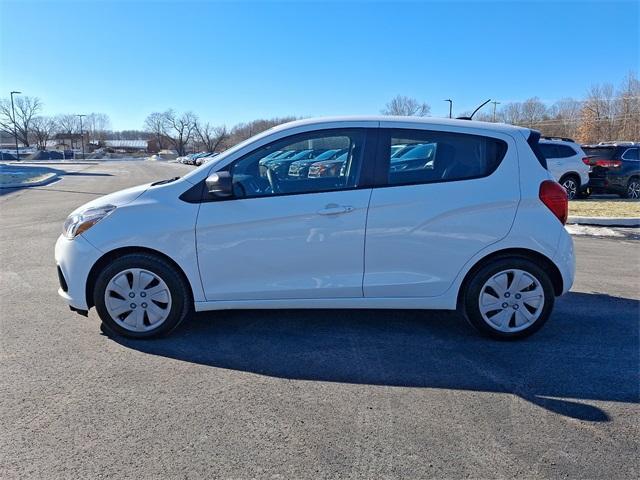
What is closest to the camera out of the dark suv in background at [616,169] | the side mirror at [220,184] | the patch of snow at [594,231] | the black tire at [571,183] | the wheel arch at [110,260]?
the side mirror at [220,184]

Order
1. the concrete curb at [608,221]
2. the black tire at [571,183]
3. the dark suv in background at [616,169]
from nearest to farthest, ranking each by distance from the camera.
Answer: the concrete curb at [608,221], the black tire at [571,183], the dark suv in background at [616,169]

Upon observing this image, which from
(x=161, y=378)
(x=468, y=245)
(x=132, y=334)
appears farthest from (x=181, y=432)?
(x=468, y=245)

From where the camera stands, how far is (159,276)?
375 cm

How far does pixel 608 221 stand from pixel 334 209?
29.3 ft

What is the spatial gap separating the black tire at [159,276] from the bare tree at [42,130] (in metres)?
124

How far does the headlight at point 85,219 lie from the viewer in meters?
3.76

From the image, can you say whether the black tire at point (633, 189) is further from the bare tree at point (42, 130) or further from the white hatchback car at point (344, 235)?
the bare tree at point (42, 130)

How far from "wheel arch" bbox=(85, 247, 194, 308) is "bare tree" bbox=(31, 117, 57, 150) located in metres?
124

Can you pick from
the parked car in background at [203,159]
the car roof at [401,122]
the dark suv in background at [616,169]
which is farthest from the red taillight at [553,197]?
the dark suv in background at [616,169]

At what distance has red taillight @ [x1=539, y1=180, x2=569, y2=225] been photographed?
376 centimetres

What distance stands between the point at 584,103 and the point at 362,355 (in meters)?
71.0

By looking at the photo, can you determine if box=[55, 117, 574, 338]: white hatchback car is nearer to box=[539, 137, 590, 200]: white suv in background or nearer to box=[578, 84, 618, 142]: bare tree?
box=[539, 137, 590, 200]: white suv in background

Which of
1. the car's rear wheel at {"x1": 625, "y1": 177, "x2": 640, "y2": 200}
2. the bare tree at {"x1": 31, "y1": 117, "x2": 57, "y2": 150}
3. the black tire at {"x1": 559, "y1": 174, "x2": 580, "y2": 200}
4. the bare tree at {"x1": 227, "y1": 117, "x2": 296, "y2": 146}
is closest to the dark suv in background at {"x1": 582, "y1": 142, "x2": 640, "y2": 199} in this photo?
the car's rear wheel at {"x1": 625, "y1": 177, "x2": 640, "y2": 200}

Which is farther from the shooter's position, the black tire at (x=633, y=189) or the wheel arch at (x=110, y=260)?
the black tire at (x=633, y=189)
